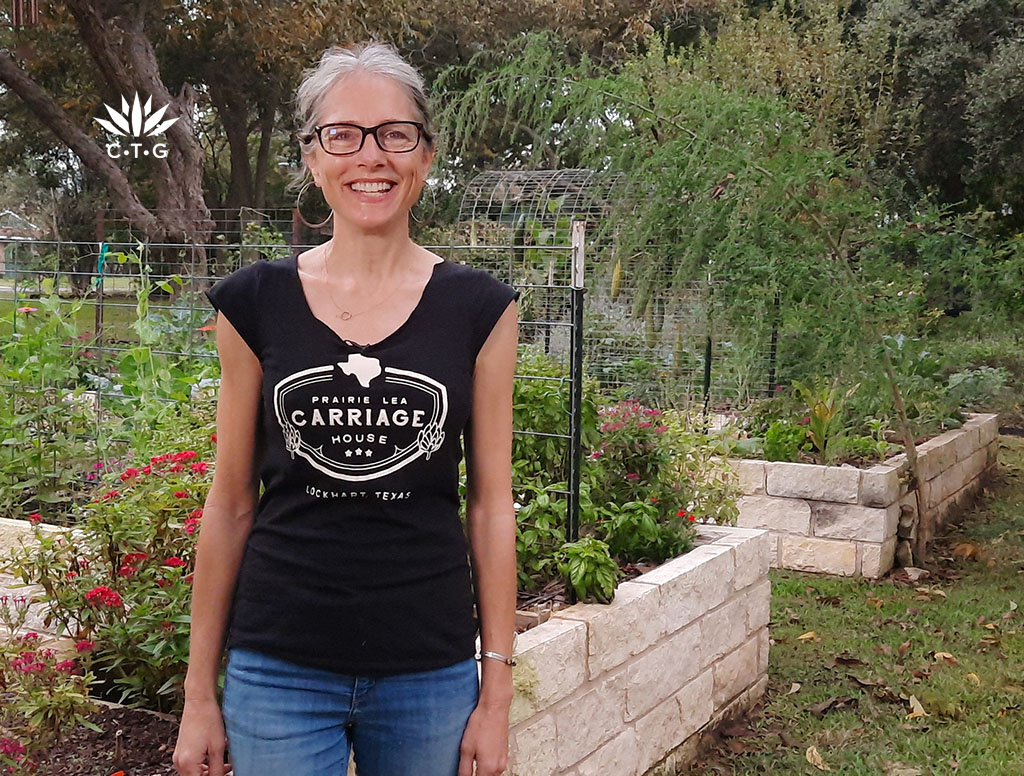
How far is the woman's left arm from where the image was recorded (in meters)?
1.82

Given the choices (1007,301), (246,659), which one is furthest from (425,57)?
(246,659)

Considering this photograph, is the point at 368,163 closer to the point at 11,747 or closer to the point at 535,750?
the point at 11,747

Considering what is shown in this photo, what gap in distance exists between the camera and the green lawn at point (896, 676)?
406 cm

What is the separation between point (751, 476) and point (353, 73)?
5.29 meters

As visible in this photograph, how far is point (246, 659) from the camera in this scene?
174 cm

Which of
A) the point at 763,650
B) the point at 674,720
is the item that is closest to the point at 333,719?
the point at 674,720

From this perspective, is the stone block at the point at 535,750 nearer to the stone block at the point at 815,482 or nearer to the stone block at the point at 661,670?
the stone block at the point at 661,670

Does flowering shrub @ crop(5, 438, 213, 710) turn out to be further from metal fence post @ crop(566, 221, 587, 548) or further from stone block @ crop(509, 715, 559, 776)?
metal fence post @ crop(566, 221, 587, 548)

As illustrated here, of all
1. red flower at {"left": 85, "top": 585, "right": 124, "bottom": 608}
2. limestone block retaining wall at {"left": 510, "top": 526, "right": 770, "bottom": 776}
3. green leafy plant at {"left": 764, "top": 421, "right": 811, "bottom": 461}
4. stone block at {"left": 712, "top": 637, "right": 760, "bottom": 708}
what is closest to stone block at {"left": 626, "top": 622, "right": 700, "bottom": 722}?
limestone block retaining wall at {"left": 510, "top": 526, "right": 770, "bottom": 776}

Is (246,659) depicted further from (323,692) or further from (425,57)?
(425,57)

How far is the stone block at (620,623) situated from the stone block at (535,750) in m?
0.28

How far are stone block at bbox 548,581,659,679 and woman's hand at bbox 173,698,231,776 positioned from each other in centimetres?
176

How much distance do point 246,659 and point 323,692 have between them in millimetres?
137

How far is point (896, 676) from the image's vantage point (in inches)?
189
